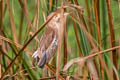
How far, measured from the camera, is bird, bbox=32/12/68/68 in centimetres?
264

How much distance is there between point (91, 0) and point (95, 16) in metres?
0.11

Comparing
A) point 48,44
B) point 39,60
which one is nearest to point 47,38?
point 48,44

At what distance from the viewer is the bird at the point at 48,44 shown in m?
2.64

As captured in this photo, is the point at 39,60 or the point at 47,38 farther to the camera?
the point at 47,38

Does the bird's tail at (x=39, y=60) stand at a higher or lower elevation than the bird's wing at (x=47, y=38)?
lower

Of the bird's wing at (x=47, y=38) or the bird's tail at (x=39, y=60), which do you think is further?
the bird's wing at (x=47, y=38)

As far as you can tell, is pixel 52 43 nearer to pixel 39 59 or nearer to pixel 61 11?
pixel 39 59

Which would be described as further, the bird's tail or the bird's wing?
the bird's wing

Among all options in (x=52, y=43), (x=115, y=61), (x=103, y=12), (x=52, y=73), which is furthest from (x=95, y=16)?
(x=52, y=43)

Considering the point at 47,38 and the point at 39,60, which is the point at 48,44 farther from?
the point at 39,60

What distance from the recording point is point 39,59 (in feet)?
8.89

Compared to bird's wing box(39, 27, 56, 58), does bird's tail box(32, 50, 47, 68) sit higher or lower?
lower

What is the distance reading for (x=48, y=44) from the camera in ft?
9.76

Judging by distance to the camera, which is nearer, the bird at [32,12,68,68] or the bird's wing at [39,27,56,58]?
the bird at [32,12,68,68]
